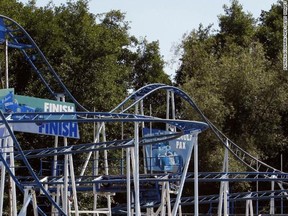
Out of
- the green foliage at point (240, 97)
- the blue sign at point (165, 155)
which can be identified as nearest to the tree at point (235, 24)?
the green foliage at point (240, 97)

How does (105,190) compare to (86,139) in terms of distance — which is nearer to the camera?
(105,190)

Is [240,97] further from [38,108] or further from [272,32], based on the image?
[38,108]

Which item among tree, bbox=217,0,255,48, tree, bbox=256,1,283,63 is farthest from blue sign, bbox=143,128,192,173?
tree, bbox=217,0,255,48

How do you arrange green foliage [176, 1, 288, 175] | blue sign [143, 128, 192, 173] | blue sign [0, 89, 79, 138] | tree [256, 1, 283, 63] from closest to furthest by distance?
1. blue sign [0, 89, 79, 138]
2. blue sign [143, 128, 192, 173]
3. green foliage [176, 1, 288, 175]
4. tree [256, 1, 283, 63]

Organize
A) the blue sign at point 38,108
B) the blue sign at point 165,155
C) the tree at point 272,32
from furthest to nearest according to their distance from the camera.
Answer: the tree at point 272,32 < the blue sign at point 165,155 < the blue sign at point 38,108

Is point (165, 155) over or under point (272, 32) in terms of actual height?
under

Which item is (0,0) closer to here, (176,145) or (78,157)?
(78,157)

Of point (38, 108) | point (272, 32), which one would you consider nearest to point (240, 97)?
point (272, 32)

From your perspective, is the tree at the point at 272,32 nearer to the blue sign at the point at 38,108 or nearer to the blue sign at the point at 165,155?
the blue sign at the point at 165,155

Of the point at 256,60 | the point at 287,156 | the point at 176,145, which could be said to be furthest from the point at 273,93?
the point at 176,145

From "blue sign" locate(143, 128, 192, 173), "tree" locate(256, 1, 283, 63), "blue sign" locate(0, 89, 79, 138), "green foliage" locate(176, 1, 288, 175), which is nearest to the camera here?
"blue sign" locate(0, 89, 79, 138)

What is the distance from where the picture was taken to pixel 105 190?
21.4 m

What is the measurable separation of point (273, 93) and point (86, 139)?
861 cm

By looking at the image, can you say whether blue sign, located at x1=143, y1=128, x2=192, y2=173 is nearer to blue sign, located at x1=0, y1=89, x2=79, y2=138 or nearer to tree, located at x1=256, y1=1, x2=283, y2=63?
blue sign, located at x1=0, y1=89, x2=79, y2=138
